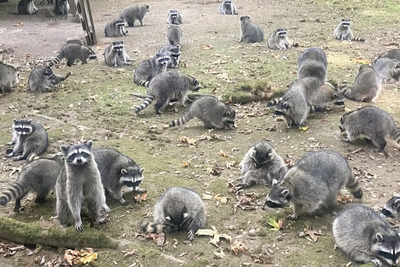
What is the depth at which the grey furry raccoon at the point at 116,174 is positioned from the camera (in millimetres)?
6191

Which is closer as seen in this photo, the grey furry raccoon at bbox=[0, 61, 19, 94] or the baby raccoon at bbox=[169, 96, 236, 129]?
the baby raccoon at bbox=[169, 96, 236, 129]

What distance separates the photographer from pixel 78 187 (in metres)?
5.50

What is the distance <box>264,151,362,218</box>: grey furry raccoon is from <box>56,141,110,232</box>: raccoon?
6.34 feet

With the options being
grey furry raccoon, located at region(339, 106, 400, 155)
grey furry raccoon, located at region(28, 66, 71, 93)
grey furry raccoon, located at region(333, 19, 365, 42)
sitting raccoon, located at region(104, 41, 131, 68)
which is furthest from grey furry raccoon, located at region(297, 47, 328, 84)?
grey furry raccoon, located at region(28, 66, 71, 93)

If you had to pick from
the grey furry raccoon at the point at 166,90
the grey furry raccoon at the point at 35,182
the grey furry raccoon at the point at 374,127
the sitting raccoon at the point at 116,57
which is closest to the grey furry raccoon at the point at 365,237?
the grey furry raccoon at the point at 374,127

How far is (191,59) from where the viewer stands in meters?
12.7

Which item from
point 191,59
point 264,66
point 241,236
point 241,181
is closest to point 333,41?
point 264,66

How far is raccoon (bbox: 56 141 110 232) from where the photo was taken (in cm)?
544

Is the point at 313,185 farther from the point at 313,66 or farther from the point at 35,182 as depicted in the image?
the point at 313,66

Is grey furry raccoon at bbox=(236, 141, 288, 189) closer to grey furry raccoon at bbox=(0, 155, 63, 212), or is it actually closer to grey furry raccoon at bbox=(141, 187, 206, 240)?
grey furry raccoon at bbox=(141, 187, 206, 240)

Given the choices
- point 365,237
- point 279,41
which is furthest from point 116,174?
point 279,41

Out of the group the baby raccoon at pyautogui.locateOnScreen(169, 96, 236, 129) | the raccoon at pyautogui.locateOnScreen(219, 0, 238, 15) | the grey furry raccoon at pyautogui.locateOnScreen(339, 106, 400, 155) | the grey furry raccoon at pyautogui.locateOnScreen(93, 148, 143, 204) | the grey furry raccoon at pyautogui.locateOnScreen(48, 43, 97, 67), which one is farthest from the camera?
the raccoon at pyautogui.locateOnScreen(219, 0, 238, 15)

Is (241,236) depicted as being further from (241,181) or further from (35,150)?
(35,150)

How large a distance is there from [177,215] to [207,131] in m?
3.43
